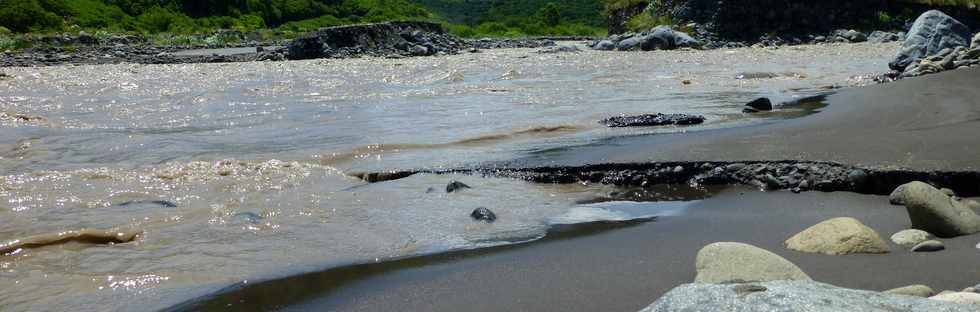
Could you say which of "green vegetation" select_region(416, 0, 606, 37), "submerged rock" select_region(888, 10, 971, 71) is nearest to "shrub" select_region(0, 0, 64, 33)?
"green vegetation" select_region(416, 0, 606, 37)

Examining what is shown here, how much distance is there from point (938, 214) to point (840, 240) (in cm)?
41

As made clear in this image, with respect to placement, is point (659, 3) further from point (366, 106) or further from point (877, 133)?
point (877, 133)

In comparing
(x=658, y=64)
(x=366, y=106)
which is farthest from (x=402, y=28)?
(x=366, y=106)

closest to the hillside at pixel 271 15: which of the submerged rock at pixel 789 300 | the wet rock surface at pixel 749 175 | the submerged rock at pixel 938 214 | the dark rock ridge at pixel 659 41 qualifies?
the dark rock ridge at pixel 659 41

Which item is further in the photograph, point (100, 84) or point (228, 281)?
point (100, 84)

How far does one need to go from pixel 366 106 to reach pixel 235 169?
13.6 feet

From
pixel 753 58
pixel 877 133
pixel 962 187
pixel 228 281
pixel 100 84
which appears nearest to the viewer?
pixel 228 281

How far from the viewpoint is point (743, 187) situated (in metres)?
4.05

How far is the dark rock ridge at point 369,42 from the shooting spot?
21.7 m

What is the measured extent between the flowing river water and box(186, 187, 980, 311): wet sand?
23 centimetres

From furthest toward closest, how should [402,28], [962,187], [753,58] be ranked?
1. [402,28]
2. [753,58]
3. [962,187]

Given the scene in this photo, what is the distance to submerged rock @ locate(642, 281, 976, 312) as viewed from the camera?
1.52m

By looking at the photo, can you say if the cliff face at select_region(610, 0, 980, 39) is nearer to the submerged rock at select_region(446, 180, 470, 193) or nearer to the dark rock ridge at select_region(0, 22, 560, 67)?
the dark rock ridge at select_region(0, 22, 560, 67)

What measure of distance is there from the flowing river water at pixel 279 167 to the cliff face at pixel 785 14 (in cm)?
1204
